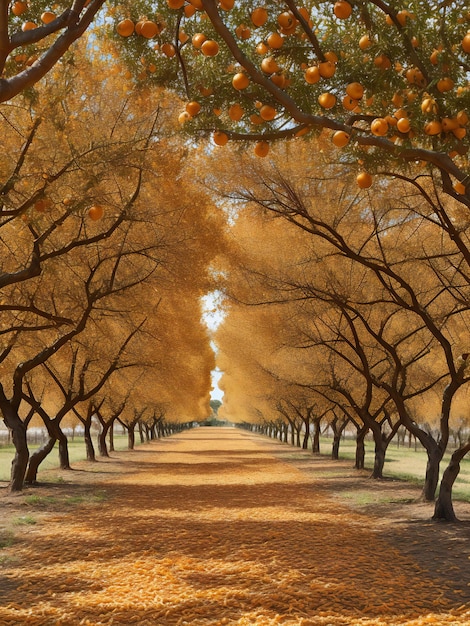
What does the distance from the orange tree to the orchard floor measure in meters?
3.82

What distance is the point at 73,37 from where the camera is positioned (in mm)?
3062

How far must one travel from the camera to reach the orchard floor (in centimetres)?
506

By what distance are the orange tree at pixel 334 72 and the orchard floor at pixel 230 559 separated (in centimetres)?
382

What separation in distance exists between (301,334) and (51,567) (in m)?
8.71

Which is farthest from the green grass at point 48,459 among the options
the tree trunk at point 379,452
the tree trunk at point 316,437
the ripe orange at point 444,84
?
the ripe orange at point 444,84

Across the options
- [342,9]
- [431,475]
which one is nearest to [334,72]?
[342,9]

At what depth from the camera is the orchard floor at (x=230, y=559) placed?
5.06 metres

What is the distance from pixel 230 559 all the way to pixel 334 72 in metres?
5.62

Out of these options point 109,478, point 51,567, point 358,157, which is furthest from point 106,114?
point 109,478

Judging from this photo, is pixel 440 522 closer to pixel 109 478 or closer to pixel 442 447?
pixel 442 447

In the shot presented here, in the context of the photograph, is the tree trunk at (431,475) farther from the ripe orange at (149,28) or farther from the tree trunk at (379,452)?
the ripe orange at (149,28)

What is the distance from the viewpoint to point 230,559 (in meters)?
6.98

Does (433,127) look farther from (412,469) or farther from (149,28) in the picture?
(412,469)

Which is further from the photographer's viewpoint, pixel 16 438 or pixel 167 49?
pixel 16 438
